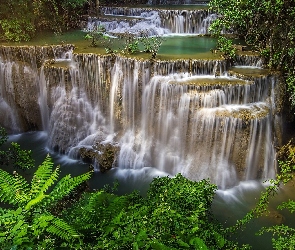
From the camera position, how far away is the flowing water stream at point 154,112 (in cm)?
930

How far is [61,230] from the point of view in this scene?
3561mm

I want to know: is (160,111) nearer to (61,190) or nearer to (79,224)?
(61,190)

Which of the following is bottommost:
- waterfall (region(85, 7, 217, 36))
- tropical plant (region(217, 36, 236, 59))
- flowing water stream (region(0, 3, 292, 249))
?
flowing water stream (region(0, 3, 292, 249))

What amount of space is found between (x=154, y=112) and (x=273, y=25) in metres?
4.85

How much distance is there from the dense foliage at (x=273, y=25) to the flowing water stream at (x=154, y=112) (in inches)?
19.6

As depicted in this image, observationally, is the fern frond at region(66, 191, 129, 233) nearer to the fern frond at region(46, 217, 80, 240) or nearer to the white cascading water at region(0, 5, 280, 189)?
A: the fern frond at region(46, 217, 80, 240)

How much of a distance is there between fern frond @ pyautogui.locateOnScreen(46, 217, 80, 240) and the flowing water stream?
538 cm

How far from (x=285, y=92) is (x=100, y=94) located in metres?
6.25

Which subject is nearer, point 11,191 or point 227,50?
point 11,191

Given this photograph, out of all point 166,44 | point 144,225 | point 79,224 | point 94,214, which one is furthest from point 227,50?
point 79,224

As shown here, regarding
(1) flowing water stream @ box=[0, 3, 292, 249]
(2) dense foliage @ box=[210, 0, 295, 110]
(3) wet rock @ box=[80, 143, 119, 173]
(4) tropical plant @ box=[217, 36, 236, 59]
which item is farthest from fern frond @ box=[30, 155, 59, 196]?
(4) tropical plant @ box=[217, 36, 236, 59]

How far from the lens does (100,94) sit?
11.2m

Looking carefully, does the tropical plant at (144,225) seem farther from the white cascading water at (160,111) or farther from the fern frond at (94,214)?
the white cascading water at (160,111)

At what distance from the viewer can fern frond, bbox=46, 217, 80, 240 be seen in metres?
3.47
